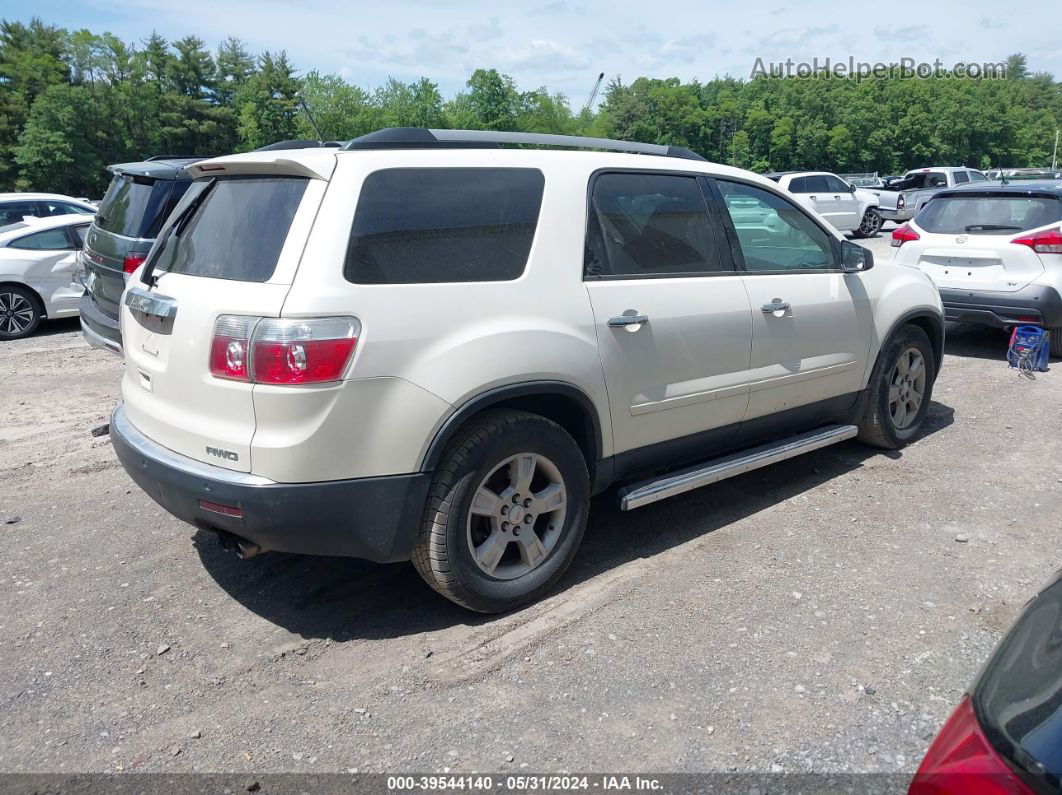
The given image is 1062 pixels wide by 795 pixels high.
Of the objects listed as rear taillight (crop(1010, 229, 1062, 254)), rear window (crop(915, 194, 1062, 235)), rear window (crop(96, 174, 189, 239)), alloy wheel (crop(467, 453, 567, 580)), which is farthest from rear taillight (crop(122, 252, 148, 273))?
rear taillight (crop(1010, 229, 1062, 254))

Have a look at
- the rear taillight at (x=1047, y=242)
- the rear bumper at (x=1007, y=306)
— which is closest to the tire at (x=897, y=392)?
the rear bumper at (x=1007, y=306)

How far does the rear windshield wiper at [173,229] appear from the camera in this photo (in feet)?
12.8

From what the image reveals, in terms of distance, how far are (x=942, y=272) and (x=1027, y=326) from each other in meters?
1.00

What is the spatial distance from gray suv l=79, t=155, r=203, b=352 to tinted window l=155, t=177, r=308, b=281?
3574mm

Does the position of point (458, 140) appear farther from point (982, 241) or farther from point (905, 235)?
point (905, 235)

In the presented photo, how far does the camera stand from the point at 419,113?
6391 cm

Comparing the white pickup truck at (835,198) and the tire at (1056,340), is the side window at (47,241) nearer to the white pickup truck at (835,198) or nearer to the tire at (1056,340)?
the tire at (1056,340)

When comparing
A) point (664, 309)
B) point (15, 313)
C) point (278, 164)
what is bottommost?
point (15, 313)


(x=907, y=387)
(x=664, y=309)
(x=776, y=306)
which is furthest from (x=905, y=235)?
(x=664, y=309)

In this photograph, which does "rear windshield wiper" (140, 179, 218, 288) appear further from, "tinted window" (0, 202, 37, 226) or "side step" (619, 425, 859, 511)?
"tinted window" (0, 202, 37, 226)

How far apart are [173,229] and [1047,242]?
7841mm

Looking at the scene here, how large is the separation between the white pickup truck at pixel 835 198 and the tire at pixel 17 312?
17.1 metres

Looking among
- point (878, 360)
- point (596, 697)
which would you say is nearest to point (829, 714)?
point (596, 697)

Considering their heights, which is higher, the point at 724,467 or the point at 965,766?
the point at 965,766
